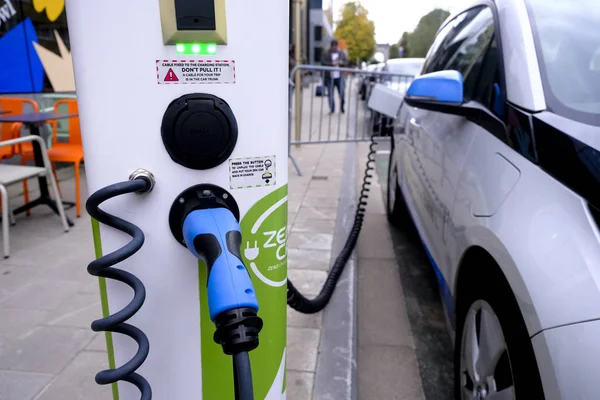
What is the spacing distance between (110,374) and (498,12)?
2.31m

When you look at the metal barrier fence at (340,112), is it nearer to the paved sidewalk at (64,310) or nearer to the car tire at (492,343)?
the paved sidewalk at (64,310)

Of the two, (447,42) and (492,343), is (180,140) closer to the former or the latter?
(492,343)

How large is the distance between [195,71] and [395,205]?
3.92 m

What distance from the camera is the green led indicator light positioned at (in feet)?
4.04

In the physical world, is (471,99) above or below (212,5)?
below

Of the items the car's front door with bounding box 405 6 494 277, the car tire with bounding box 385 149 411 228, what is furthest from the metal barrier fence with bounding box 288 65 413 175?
the car's front door with bounding box 405 6 494 277

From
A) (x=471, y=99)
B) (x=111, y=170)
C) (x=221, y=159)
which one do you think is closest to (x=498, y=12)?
(x=471, y=99)

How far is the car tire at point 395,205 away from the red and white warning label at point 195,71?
12.0 feet

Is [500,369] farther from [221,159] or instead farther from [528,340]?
[221,159]

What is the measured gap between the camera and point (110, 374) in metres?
1.28

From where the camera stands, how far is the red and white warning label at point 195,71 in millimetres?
1237

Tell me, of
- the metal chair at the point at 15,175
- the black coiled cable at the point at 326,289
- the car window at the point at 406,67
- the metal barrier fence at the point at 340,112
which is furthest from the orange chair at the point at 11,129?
the car window at the point at 406,67

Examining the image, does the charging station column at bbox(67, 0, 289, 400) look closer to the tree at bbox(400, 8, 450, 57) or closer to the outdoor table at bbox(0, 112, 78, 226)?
the outdoor table at bbox(0, 112, 78, 226)

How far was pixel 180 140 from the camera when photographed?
1.27 meters
